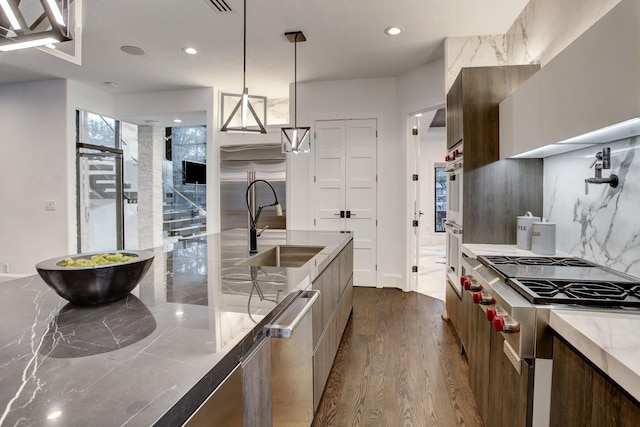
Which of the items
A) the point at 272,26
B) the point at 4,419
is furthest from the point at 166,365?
the point at 272,26

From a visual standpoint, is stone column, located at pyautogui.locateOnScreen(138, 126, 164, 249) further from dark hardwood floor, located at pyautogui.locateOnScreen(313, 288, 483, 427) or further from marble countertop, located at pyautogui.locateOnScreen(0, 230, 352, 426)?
marble countertop, located at pyautogui.locateOnScreen(0, 230, 352, 426)

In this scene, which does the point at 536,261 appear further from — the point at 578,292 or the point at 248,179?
the point at 248,179

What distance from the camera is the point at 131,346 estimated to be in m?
0.80

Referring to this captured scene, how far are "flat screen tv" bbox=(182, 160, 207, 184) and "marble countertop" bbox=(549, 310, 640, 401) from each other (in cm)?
639

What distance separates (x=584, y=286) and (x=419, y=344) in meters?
1.86

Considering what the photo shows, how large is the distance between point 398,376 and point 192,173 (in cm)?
570

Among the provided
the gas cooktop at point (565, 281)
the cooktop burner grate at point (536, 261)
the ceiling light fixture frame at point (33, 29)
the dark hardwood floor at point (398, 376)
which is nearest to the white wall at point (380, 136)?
the dark hardwood floor at point (398, 376)

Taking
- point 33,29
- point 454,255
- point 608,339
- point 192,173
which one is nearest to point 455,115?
point 454,255

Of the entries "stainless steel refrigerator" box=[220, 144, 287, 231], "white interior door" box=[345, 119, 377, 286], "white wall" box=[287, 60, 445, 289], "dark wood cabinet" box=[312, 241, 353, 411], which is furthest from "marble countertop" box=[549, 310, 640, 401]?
"stainless steel refrigerator" box=[220, 144, 287, 231]

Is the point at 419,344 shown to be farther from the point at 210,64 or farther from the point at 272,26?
the point at 210,64

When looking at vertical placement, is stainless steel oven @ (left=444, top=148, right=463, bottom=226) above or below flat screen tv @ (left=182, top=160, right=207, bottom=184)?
below

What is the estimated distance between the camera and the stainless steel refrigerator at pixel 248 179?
521cm

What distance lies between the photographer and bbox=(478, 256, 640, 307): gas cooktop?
1168mm

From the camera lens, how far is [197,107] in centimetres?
533
